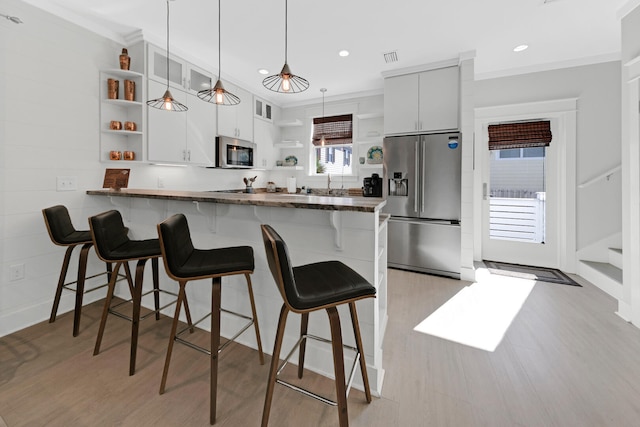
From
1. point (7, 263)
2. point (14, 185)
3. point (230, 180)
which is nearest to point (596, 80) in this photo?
point (230, 180)

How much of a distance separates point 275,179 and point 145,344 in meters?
4.00

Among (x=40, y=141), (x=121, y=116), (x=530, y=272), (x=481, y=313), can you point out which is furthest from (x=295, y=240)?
(x=530, y=272)

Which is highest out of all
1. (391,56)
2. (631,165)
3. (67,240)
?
(391,56)

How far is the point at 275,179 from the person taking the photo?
18.3ft

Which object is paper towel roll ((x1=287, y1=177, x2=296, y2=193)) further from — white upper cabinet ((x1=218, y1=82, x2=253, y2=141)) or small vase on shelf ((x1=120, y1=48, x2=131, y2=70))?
small vase on shelf ((x1=120, y1=48, x2=131, y2=70))

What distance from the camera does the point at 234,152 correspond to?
13.4 feet

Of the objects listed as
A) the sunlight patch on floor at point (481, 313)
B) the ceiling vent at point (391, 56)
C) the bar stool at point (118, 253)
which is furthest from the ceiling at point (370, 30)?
the sunlight patch on floor at point (481, 313)

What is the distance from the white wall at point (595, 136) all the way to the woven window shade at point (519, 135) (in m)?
0.34

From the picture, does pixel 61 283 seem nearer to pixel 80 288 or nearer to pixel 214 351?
pixel 80 288

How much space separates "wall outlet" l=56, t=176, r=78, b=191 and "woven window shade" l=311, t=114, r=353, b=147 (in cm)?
358

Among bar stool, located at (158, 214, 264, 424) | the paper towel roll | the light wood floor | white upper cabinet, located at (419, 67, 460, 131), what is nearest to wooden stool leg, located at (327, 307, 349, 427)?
the light wood floor

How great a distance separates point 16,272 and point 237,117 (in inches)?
119

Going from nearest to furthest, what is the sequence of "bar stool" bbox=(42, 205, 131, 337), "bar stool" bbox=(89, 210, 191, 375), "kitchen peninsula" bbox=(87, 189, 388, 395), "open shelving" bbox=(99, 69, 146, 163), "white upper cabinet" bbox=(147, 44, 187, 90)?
"kitchen peninsula" bbox=(87, 189, 388, 395) → "bar stool" bbox=(89, 210, 191, 375) → "bar stool" bbox=(42, 205, 131, 337) → "open shelving" bbox=(99, 69, 146, 163) → "white upper cabinet" bbox=(147, 44, 187, 90)

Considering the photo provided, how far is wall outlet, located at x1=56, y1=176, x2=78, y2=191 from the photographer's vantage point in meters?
2.40
